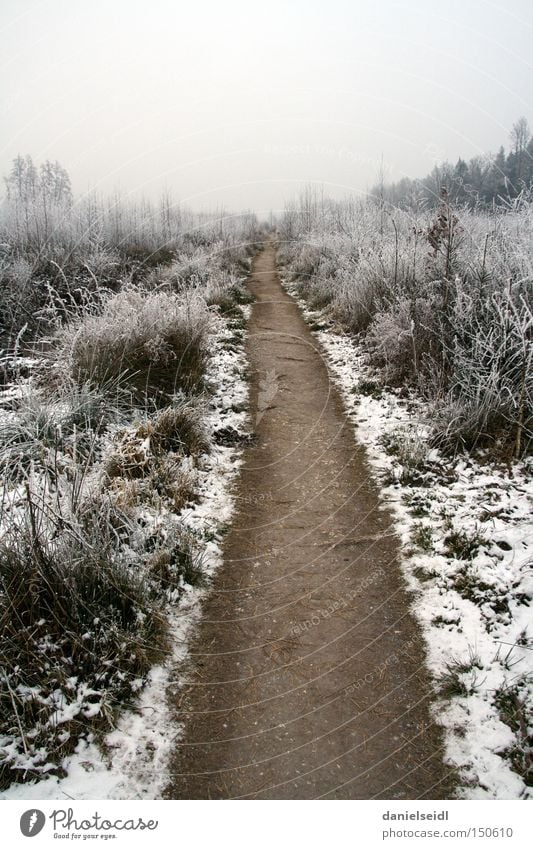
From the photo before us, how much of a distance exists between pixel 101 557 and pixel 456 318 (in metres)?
5.15

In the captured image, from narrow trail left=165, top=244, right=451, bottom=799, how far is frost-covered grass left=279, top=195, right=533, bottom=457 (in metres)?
1.41

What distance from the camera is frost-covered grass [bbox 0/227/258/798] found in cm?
262

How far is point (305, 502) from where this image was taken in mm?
4957

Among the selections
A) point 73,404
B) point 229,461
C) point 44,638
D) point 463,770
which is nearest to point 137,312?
point 73,404

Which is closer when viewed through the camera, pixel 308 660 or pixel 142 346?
pixel 308 660

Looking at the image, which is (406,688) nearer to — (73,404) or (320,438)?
(320,438)

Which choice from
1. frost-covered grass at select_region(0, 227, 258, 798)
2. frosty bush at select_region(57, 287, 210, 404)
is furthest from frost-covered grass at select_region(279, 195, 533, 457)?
frosty bush at select_region(57, 287, 210, 404)

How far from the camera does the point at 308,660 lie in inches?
127
